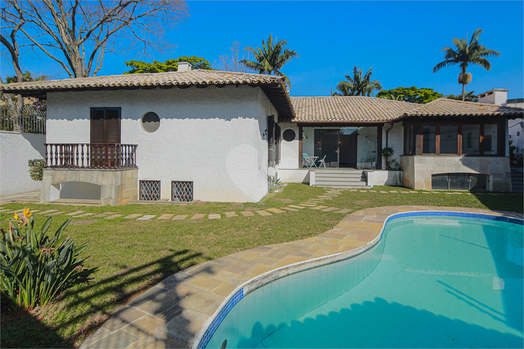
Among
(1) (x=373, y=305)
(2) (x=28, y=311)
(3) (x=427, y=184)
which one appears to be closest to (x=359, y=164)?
(3) (x=427, y=184)

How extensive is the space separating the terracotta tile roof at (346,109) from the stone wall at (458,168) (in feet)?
9.79

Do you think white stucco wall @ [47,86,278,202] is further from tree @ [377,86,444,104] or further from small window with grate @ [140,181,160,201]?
tree @ [377,86,444,104]

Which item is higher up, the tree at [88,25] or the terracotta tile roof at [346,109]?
the tree at [88,25]

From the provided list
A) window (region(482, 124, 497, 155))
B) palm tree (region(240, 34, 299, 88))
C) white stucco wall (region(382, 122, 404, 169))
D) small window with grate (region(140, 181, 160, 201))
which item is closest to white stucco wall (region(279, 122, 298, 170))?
white stucco wall (region(382, 122, 404, 169))

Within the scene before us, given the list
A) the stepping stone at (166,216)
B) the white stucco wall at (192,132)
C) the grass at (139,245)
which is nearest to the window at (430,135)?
the grass at (139,245)

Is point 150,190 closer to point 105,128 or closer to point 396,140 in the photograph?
point 105,128

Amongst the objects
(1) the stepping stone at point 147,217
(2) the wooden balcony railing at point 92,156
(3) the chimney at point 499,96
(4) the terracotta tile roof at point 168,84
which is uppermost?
(3) the chimney at point 499,96

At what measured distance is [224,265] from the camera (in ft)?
12.3

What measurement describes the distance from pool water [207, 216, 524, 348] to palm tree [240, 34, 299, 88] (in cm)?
2298

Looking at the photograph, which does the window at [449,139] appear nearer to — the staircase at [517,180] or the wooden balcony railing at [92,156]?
the staircase at [517,180]

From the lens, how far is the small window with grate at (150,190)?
9.23 meters

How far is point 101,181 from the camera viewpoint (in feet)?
27.1

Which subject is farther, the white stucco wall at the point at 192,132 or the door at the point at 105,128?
the door at the point at 105,128

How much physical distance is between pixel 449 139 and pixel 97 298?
16.2m
